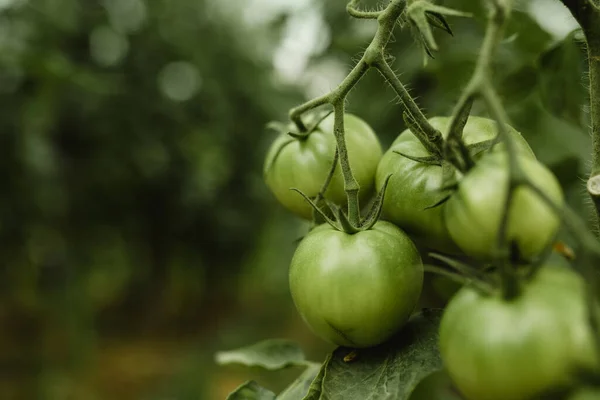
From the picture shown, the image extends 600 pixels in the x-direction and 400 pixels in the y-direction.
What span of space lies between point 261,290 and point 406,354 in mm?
3137

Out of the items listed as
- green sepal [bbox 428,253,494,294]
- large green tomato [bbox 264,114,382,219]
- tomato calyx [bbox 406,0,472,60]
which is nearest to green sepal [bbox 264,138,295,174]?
large green tomato [bbox 264,114,382,219]

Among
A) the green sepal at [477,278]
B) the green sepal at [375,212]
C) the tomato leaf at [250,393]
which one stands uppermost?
the green sepal at [477,278]

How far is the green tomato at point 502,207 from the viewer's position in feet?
1.25

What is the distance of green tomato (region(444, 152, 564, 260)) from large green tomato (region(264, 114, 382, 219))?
0.23m

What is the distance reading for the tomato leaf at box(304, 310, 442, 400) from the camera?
0.47m

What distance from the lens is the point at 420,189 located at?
526 mm

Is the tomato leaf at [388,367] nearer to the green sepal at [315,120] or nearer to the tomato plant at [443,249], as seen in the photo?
the tomato plant at [443,249]

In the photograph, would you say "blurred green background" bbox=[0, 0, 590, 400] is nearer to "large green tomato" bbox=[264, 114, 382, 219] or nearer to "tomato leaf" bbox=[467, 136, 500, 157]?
"large green tomato" bbox=[264, 114, 382, 219]

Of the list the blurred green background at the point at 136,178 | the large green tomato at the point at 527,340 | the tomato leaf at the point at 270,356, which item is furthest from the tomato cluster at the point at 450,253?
the blurred green background at the point at 136,178

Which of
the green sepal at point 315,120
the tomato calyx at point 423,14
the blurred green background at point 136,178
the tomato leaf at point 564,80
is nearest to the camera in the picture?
the tomato calyx at point 423,14

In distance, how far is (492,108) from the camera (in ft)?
1.21

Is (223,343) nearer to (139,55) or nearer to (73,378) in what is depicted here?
(73,378)

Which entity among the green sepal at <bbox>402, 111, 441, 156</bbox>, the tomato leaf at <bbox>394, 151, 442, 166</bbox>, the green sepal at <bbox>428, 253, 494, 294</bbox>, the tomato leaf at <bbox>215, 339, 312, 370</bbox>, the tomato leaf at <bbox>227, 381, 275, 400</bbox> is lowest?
the tomato leaf at <bbox>215, 339, 312, 370</bbox>

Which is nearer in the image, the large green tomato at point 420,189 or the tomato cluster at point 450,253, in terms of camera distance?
the tomato cluster at point 450,253
